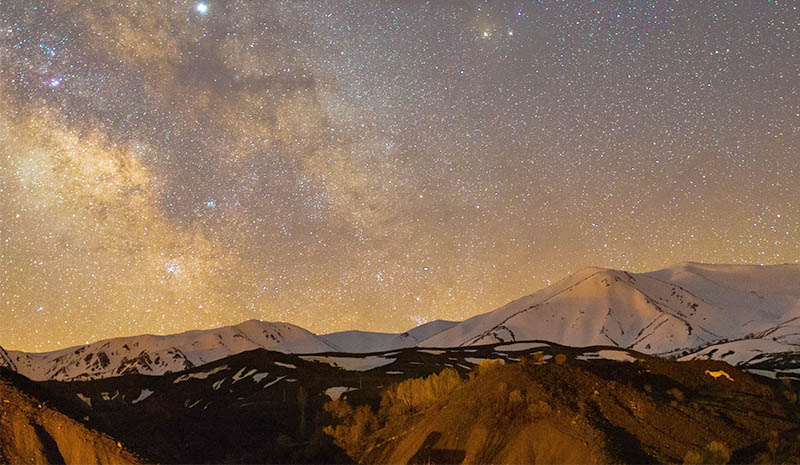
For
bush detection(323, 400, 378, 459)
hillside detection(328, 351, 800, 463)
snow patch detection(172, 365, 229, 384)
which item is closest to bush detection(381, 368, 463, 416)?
hillside detection(328, 351, 800, 463)

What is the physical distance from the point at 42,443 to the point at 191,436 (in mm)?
→ 57342

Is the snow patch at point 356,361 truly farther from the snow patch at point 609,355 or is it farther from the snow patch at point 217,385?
the snow patch at point 609,355

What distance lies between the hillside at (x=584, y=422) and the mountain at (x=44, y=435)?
16.1 meters

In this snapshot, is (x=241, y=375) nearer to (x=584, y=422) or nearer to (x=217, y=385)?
(x=217, y=385)

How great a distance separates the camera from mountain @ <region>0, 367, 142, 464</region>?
25.5 metres

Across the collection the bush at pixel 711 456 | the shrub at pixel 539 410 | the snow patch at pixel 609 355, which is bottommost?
the snow patch at pixel 609 355

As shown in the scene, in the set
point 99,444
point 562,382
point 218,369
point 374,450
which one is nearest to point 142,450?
point 99,444

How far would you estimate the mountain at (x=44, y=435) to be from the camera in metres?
25.5

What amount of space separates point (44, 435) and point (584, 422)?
2601 cm

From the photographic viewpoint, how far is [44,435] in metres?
26.2

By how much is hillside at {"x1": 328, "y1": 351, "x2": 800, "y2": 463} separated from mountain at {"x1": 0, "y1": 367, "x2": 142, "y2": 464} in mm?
16100

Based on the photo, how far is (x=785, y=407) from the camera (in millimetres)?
37469

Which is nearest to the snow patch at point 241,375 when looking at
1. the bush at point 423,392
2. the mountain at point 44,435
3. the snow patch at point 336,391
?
the snow patch at point 336,391

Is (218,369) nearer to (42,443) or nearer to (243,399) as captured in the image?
(243,399)
